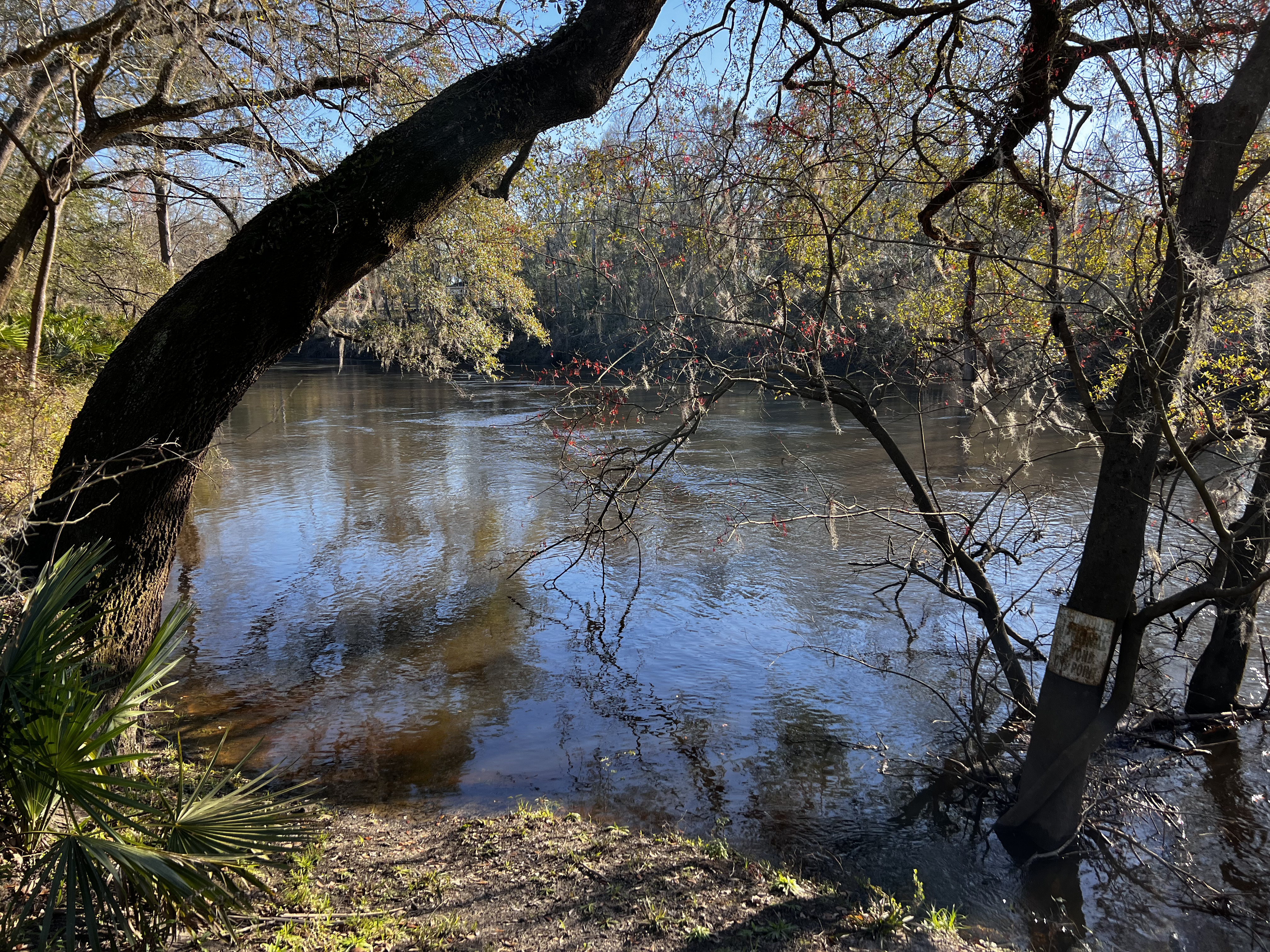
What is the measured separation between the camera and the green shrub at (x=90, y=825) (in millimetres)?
2367

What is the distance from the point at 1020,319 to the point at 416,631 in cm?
660

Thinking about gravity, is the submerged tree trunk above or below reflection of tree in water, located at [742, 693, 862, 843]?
above

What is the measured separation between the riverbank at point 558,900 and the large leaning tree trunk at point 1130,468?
3.53 ft

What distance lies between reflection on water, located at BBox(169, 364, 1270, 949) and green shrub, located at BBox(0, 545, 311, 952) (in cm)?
247

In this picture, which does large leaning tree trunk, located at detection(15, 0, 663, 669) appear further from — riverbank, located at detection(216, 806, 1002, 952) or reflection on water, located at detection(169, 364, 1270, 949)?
reflection on water, located at detection(169, 364, 1270, 949)

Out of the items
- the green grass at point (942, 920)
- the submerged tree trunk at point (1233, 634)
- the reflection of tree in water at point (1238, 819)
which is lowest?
the reflection of tree in water at point (1238, 819)

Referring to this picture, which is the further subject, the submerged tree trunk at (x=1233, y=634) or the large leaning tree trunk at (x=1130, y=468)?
the submerged tree trunk at (x=1233, y=634)

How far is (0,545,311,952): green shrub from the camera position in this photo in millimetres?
2367

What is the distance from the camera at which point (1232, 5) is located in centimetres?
445

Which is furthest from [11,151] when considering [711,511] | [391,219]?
[711,511]

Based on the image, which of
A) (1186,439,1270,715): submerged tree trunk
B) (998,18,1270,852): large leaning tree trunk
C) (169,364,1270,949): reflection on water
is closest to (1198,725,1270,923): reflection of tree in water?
(169,364,1270,949): reflection on water

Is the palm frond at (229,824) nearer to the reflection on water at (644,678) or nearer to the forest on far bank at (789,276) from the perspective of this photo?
the forest on far bank at (789,276)

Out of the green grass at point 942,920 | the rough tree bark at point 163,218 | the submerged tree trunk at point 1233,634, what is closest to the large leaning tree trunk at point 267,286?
the green grass at point 942,920

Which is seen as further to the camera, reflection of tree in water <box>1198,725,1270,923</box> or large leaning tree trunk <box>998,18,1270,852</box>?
reflection of tree in water <box>1198,725,1270,923</box>
